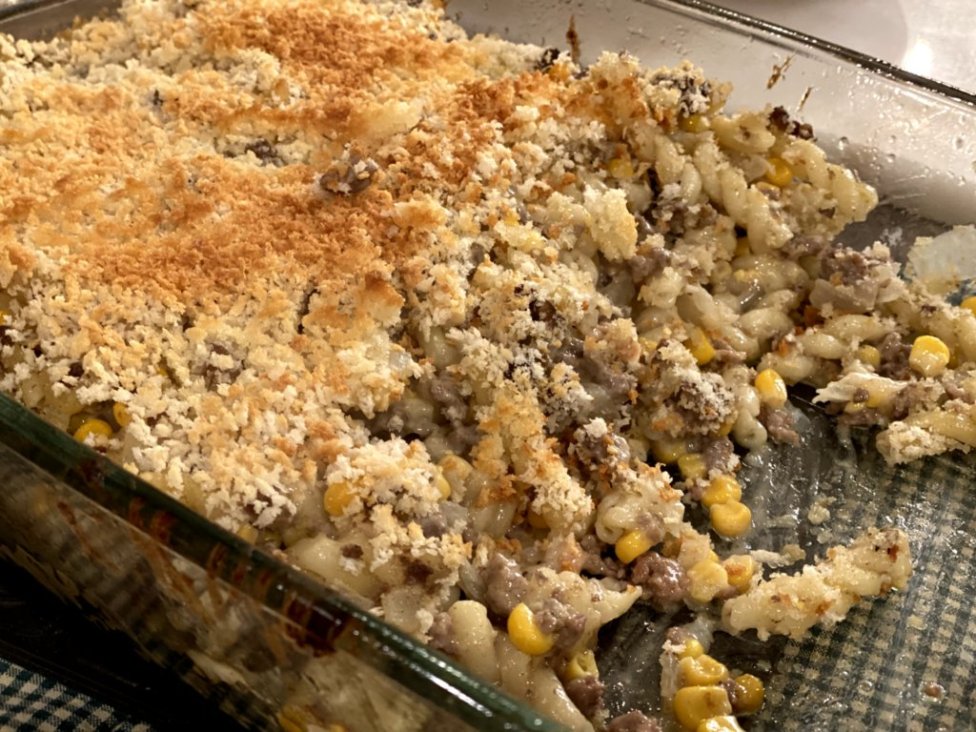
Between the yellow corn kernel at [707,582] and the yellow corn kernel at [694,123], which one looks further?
the yellow corn kernel at [694,123]

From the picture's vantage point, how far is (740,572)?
1987mm

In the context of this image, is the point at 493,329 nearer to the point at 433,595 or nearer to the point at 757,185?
the point at 433,595

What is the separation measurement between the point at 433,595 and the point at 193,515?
0.50 meters

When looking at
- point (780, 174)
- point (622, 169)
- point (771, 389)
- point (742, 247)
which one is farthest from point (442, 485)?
point (780, 174)

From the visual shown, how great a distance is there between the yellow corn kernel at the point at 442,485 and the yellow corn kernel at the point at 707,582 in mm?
507

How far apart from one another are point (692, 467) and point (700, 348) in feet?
0.93

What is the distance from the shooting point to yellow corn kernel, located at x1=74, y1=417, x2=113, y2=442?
180 cm

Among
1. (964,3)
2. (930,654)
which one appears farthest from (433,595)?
→ (964,3)

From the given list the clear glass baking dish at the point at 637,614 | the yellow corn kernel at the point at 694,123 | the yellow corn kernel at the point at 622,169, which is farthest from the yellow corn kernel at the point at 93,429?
the yellow corn kernel at the point at 694,123

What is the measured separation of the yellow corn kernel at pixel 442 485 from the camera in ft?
6.04

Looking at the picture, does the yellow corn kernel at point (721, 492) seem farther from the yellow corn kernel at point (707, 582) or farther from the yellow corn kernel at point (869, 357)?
the yellow corn kernel at point (869, 357)

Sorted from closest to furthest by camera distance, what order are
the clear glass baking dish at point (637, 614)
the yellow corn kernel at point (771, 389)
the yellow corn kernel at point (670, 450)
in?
the clear glass baking dish at point (637, 614) < the yellow corn kernel at point (670, 450) < the yellow corn kernel at point (771, 389)

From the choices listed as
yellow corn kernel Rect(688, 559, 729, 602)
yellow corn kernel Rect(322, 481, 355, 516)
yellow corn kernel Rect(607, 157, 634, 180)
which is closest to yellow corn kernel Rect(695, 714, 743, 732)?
yellow corn kernel Rect(688, 559, 729, 602)

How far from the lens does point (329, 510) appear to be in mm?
1758
